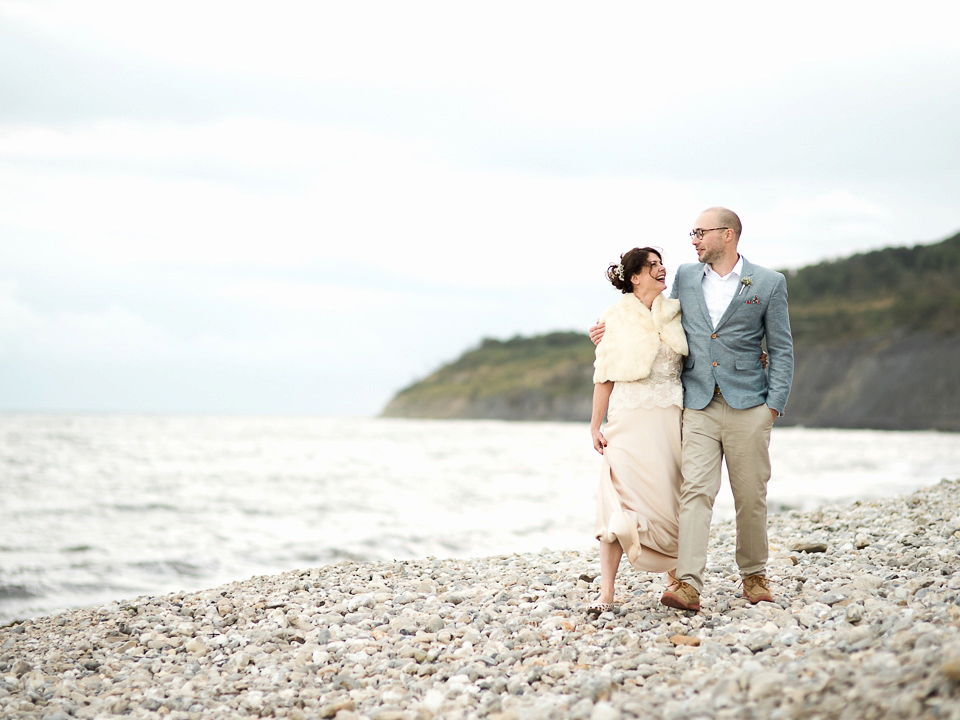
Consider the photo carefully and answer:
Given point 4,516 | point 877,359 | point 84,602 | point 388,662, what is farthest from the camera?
point 877,359

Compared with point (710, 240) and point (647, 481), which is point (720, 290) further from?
point (647, 481)

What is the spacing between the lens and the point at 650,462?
5.18m

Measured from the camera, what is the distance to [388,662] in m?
4.66

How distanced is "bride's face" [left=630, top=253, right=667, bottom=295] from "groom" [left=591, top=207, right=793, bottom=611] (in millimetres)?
223

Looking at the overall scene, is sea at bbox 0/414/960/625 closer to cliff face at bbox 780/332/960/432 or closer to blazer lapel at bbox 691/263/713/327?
blazer lapel at bbox 691/263/713/327

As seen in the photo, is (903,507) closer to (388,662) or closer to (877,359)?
(388,662)

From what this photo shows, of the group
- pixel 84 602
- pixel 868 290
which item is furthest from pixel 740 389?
pixel 868 290

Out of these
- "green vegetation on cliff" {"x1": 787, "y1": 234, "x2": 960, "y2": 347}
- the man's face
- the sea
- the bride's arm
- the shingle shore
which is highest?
"green vegetation on cliff" {"x1": 787, "y1": 234, "x2": 960, "y2": 347}

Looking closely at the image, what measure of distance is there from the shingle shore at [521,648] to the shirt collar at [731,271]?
2.18m

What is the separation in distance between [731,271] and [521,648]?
2.77 m

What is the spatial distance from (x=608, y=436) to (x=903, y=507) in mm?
5792

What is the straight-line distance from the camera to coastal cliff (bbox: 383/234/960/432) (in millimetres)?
64188

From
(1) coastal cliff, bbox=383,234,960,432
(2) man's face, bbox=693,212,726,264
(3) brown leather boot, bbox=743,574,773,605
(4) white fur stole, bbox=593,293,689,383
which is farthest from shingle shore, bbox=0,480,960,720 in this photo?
(1) coastal cliff, bbox=383,234,960,432

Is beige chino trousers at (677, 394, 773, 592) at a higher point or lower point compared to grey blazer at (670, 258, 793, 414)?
lower
